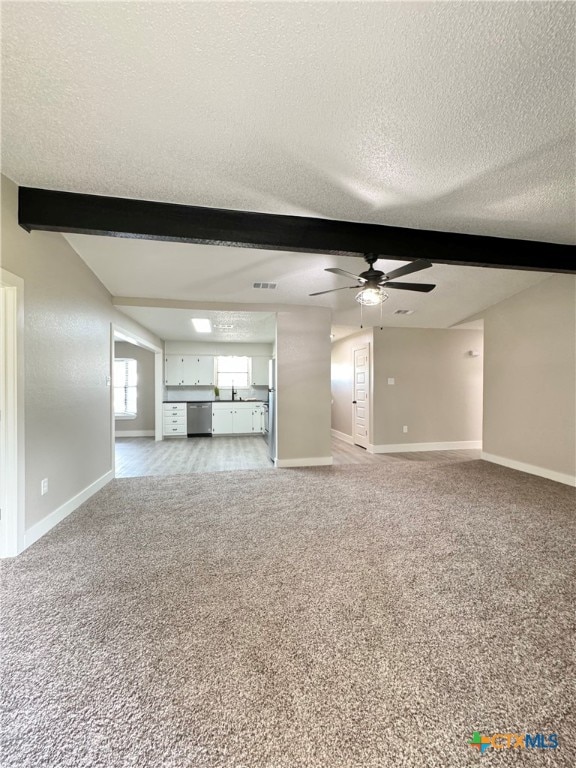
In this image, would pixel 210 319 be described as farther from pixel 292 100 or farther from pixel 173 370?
pixel 292 100

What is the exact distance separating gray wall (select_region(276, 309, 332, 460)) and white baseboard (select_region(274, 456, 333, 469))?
48 millimetres

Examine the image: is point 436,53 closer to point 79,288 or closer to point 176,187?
point 176,187

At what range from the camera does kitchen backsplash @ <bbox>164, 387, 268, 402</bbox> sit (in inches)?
338

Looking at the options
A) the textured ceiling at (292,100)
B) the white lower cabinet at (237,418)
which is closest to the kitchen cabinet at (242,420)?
the white lower cabinet at (237,418)

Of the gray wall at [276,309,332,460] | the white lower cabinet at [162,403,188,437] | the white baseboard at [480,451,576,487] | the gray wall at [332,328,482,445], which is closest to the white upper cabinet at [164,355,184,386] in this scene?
the white lower cabinet at [162,403,188,437]

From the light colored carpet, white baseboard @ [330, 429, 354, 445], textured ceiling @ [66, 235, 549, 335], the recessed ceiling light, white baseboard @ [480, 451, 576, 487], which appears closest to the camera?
the light colored carpet

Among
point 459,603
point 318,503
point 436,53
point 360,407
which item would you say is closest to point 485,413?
point 360,407

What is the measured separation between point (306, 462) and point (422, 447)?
279 centimetres

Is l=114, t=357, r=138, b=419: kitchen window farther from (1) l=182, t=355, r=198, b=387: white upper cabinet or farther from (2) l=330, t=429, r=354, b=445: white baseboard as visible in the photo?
(2) l=330, t=429, r=354, b=445: white baseboard

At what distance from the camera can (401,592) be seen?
6.49 feet

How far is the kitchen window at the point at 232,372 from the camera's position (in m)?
8.87

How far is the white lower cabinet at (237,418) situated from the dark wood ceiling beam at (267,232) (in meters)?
5.73

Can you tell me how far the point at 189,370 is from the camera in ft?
27.7

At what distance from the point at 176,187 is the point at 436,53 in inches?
68.6
